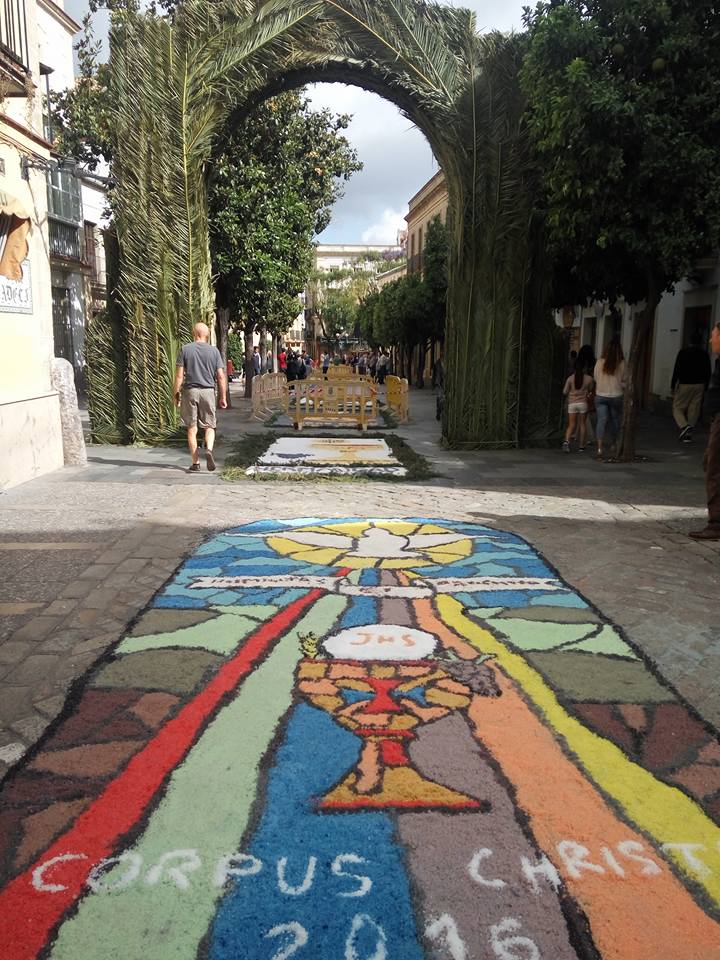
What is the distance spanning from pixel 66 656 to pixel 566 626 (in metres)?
2.49

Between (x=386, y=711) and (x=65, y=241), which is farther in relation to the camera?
(x=65, y=241)

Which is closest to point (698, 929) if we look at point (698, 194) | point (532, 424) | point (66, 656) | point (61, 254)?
point (66, 656)

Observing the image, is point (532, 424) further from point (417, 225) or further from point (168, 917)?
point (417, 225)

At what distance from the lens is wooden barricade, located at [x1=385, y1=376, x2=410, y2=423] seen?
15.7m

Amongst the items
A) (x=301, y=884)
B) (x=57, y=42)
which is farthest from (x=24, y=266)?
(x=57, y=42)

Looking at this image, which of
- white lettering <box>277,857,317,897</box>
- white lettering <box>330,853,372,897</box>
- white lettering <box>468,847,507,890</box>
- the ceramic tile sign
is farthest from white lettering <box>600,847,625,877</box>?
the ceramic tile sign

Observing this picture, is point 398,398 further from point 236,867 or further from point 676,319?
point 236,867

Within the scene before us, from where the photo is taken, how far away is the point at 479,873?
2.18 m

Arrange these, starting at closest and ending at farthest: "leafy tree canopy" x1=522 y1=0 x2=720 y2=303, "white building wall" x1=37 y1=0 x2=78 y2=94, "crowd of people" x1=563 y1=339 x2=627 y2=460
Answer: "leafy tree canopy" x1=522 y1=0 x2=720 y2=303 → "crowd of people" x1=563 y1=339 x2=627 y2=460 → "white building wall" x1=37 y1=0 x2=78 y2=94

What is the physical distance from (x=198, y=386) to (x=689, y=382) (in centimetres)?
736

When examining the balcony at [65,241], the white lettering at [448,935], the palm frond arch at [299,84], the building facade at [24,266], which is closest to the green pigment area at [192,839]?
the white lettering at [448,935]

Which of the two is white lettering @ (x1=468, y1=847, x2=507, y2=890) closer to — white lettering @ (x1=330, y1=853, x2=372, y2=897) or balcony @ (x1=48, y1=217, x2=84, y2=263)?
white lettering @ (x1=330, y1=853, x2=372, y2=897)

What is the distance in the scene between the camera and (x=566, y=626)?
4.14 m

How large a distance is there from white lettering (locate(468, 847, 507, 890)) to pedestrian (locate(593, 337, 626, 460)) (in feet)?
27.9
